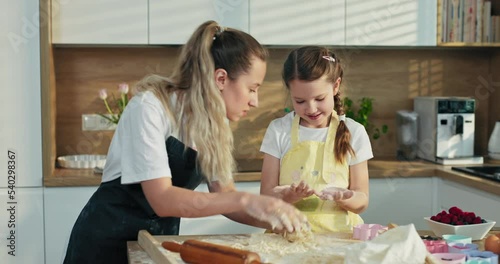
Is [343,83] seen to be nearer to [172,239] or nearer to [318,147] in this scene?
[318,147]

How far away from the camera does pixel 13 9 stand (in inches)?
126

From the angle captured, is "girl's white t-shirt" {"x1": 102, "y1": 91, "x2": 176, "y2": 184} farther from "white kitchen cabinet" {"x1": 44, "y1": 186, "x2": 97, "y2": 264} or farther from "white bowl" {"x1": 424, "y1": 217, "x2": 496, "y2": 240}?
"white kitchen cabinet" {"x1": 44, "y1": 186, "x2": 97, "y2": 264}

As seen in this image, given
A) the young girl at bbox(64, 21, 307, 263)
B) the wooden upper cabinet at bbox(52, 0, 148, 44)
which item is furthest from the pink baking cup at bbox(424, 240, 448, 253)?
the wooden upper cabinet at bbox(52, 0, 148, 44)

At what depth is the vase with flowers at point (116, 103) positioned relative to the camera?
363 cm

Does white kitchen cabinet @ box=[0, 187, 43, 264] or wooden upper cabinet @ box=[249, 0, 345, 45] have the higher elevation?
wooden upper cabinet @ box=[249, 0, 345, 45]

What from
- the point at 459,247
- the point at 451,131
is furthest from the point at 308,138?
the point at 451,131

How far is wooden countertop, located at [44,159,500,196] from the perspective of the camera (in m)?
3.23

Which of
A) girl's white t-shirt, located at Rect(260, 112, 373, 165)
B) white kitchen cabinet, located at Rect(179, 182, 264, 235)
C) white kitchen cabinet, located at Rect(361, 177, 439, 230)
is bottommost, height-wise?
white kitchen cabinet, located at Rect(179, 182, 264, 235)

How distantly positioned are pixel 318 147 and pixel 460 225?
2.00ft

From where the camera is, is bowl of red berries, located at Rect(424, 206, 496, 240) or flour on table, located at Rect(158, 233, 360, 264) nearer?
flour on table, located at Rect(158, 233, 360, 264)

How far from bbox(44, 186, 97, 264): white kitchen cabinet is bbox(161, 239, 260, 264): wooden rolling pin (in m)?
1.60

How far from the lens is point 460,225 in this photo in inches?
78.7

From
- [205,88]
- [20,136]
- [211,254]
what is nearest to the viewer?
[211,254]

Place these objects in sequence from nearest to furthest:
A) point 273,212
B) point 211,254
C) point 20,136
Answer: point 211,254, point 273,212, point 20,136
